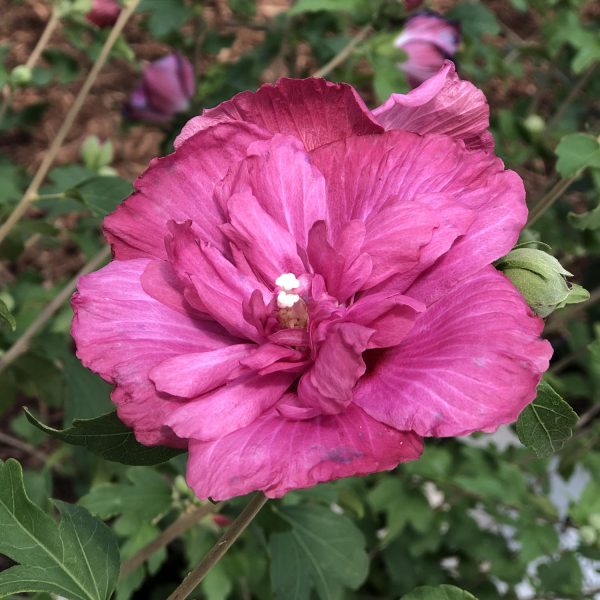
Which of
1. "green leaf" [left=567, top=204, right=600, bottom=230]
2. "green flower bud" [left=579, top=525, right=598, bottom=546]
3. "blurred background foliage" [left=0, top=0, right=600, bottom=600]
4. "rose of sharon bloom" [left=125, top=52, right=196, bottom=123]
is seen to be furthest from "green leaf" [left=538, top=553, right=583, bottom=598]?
"rose of sharon bloom" [left=125, top=52, right=196, bottom=123]

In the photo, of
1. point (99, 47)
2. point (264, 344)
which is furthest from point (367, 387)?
point (99, 47)

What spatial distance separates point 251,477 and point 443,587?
0.29 metres

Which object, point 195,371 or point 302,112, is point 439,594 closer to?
point 195,371

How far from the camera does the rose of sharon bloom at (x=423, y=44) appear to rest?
5.16ft

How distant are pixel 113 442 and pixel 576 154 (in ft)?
2.30

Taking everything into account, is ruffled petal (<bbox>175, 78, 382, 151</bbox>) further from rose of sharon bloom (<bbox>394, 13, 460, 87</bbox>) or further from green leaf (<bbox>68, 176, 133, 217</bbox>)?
rose of sharon bloom (<bbox>394, 13, 460, 87</bbox>)

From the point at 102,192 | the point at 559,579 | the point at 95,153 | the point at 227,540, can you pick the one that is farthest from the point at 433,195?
the point at 559,579

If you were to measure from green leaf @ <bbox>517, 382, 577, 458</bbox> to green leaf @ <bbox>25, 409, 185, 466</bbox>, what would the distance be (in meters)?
0.29

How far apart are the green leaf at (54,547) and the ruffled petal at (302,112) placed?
35cm

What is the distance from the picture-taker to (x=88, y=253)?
1613mm

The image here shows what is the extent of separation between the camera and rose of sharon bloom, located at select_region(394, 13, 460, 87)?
5.16ft

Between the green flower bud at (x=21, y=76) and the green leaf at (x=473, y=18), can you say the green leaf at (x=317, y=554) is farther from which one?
the green leaf at (x=473, y=18)

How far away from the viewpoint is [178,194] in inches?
28.0

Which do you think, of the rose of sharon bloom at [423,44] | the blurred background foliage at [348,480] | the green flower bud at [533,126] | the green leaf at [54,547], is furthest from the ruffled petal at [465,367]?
the green flower bud at [533,126]
